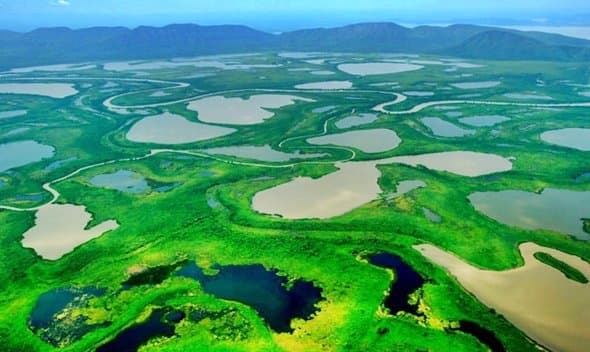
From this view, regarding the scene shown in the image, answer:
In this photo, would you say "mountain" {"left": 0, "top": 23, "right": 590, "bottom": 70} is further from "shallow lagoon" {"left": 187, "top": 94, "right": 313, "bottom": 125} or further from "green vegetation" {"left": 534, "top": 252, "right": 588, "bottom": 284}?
"green vegetation" {"left": 534, "top": 252, "right": 588, "bottom": 284}

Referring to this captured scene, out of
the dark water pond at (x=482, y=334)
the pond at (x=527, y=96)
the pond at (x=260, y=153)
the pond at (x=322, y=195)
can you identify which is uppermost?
the pond at (x=527, y=96)

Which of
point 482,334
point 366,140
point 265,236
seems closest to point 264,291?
point 265,236

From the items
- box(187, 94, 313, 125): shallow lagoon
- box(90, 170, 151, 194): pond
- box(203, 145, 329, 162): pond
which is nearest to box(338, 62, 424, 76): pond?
box(187, 94, 313, 125): shallow lagoon

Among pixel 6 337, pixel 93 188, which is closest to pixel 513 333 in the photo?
pixel 6 337

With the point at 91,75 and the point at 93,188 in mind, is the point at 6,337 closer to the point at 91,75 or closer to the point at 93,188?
the point at 93,188

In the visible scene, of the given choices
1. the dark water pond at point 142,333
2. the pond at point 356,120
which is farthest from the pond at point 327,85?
the dark water pond at point 142,333

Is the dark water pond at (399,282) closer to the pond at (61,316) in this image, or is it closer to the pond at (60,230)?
the pond at (61,316)

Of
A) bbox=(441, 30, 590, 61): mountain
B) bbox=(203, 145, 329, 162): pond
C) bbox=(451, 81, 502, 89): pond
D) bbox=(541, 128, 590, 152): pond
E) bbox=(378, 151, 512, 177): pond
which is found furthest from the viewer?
bbox=(441, 30, 590, 61): mountain
